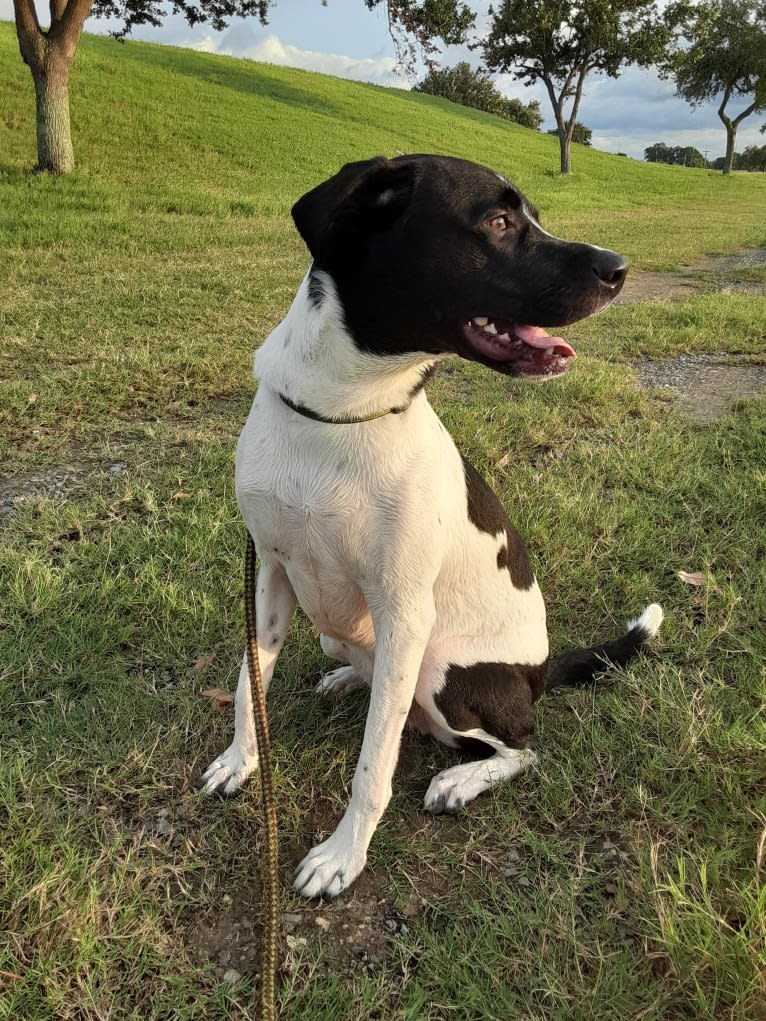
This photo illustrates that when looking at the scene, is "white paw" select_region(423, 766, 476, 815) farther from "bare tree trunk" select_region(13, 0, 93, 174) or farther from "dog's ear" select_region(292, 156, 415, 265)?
"bare tree trunk" select_region(13, 0, 93, 174)

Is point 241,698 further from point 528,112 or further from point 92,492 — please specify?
point 528,112

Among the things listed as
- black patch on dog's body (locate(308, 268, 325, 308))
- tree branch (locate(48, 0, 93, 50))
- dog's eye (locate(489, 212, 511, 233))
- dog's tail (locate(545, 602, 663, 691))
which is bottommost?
dog's tail (locate(545, 602, 663, 691))

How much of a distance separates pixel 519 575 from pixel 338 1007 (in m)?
1.22

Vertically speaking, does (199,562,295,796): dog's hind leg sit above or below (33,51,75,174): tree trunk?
below

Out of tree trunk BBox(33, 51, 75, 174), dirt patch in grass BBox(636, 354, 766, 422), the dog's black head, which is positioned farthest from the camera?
tree trunk BBox(33, 51, 75, 174)

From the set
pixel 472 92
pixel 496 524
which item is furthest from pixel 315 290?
pixel 472 92

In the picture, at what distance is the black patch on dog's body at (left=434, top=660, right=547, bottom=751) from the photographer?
2047 millimetres

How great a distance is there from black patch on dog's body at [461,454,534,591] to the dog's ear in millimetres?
750

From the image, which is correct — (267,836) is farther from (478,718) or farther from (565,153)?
(565,153)

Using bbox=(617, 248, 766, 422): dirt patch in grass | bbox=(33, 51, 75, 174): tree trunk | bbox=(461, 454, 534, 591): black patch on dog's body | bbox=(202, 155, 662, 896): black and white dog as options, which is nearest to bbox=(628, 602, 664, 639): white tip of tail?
bbox=(461, 454, 534, 591): black patch on dog's body

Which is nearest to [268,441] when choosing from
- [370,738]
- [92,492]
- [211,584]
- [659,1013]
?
[370,738]

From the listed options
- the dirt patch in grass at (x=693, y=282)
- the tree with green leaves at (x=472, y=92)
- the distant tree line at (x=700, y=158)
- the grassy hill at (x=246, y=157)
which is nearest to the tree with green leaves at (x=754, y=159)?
the distant tree line at (x=700, y=158)

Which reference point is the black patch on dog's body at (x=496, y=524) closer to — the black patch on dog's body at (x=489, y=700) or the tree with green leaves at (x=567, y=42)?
the black patch on dog's body at (x=489, y=700)

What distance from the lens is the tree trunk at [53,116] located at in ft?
35.4
